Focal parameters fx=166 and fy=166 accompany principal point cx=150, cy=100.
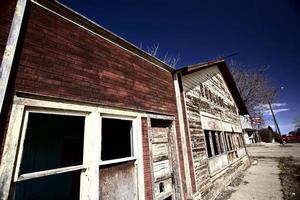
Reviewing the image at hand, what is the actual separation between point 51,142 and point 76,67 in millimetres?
3843

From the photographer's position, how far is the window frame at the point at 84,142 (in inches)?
75.9

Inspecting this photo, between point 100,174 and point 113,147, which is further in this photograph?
point 113,147

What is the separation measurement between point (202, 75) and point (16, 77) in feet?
24.8

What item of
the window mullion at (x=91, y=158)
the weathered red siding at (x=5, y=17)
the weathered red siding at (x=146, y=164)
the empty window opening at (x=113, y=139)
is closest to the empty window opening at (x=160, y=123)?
the weathered red siding at (x=146, y=164)

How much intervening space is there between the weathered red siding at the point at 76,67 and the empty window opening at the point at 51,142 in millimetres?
1908

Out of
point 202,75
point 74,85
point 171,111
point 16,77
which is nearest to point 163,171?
point 171,111

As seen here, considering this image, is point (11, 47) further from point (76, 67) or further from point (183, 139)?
point (183, 139)

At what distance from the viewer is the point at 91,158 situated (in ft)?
8.87

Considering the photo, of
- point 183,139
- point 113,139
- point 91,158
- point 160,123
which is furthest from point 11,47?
point 183,139

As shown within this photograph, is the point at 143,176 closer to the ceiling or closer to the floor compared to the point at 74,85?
closer to the floor

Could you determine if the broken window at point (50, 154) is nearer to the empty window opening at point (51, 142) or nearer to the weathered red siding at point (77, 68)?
the empty window opening at point (51, 142)

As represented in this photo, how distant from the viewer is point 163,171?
4277 millimetres

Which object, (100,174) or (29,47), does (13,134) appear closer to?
(29,47)

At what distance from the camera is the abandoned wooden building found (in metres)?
2.16
